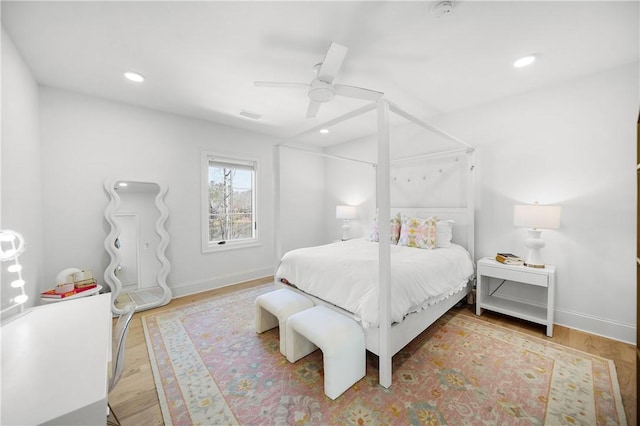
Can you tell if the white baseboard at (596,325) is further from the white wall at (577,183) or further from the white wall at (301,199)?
the white wall at (301,199)

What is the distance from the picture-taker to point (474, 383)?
70.6 inches

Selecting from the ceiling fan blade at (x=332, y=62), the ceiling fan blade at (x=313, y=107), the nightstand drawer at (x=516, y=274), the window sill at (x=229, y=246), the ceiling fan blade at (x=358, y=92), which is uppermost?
the ceiling fan blade at (x=332, y=62)

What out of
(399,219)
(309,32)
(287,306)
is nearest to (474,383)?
(287,306)

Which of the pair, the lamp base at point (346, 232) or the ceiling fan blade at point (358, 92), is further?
the lamp base at point (346, 232)

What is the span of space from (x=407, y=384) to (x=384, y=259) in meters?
0.93

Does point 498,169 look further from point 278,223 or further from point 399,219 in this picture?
point 278,223

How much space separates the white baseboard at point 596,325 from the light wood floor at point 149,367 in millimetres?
76

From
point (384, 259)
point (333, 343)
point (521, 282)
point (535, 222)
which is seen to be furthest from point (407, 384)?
point (535, 222)

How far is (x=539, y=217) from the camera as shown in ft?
8.01

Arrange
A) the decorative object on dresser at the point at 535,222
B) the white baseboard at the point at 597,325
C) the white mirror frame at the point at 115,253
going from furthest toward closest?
the white mirror frame at the point at 115,253, the decorative object on dresser at the point at 535,222, the white baseboard at the point at 597,325

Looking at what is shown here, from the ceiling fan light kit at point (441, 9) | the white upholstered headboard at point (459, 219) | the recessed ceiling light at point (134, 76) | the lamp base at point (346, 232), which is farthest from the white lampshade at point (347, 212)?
the recessed ceiling light at point (134, 76)

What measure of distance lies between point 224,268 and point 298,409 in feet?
9.44

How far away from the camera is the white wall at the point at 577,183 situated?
2.32 metres

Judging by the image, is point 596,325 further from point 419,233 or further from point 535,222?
point 419,233
